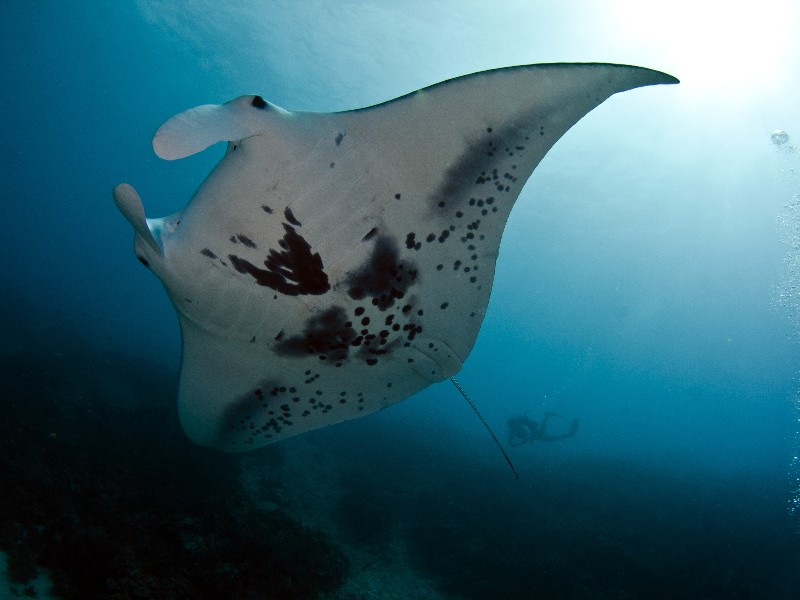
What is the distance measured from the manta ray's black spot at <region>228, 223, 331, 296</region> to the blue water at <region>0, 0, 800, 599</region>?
3544mm

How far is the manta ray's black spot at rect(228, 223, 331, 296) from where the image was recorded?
1992mm

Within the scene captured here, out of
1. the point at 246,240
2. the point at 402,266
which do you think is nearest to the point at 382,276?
the point at 402,266

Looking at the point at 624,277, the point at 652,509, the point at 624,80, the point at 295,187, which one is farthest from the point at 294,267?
the point at 624,277

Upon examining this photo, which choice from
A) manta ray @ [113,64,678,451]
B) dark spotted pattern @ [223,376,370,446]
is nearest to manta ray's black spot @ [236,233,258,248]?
manta ray @ [113,64,678,451]

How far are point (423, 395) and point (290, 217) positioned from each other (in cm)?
4565

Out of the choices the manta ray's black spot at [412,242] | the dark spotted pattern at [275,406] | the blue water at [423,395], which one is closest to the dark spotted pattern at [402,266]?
the manta ray's black spot at [412,242]

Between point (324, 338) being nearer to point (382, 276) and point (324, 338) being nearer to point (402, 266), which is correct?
point (382, 276)

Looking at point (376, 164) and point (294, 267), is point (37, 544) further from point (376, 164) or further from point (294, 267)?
point (376, 164)

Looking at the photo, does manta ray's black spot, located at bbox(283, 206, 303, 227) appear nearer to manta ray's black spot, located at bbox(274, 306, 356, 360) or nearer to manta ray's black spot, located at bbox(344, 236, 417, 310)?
manta ray's black spot, located at bbox(344, 236, 417, 310)

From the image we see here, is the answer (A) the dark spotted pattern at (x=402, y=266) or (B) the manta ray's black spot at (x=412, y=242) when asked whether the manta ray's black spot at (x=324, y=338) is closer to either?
(A) the dark spotted pattern at (x=402, y=266)

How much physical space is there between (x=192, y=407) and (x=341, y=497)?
714cm

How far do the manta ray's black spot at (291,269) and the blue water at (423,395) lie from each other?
3544mm

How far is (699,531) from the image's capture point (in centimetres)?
991

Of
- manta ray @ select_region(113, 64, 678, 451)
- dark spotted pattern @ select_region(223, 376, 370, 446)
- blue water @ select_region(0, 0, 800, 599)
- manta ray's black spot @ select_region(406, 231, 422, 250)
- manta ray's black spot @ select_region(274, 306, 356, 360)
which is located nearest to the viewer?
manta ray @ select_region(113, 64, 678, 451)
